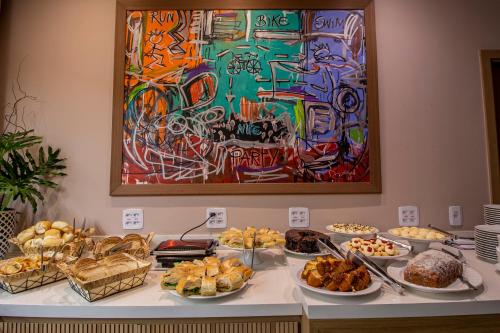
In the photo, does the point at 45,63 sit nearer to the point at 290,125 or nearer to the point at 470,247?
the point at 290,125

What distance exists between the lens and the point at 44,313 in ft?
3.06

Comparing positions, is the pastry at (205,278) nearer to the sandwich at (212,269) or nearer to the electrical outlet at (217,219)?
the sandwich at (212,269)

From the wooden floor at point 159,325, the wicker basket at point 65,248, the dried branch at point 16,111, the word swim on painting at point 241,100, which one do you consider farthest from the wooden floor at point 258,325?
the dried branch at point 16,111

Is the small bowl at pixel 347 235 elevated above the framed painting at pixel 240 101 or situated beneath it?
situated beneath

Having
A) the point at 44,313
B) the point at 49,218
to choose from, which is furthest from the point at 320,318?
the point at 49,218

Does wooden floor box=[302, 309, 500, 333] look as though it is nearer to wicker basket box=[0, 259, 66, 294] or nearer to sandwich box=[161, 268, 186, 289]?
sandwich box=[161, 268, 186, 289]

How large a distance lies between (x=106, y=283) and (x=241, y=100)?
1133 mm

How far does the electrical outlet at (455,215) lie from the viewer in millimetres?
1634

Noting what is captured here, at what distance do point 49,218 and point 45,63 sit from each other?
94 cm

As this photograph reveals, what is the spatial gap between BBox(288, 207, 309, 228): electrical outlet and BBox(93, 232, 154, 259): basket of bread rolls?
80 centimetres

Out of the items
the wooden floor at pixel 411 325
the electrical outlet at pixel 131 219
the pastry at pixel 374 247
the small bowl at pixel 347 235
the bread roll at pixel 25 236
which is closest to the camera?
the wooden floor at pixel 411 325

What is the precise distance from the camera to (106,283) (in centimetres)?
96

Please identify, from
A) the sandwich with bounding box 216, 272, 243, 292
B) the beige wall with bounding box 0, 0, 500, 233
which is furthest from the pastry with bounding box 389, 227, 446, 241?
the sandwich with bounding box 216, 272, 243, 292

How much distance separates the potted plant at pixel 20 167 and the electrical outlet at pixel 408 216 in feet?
6.61
